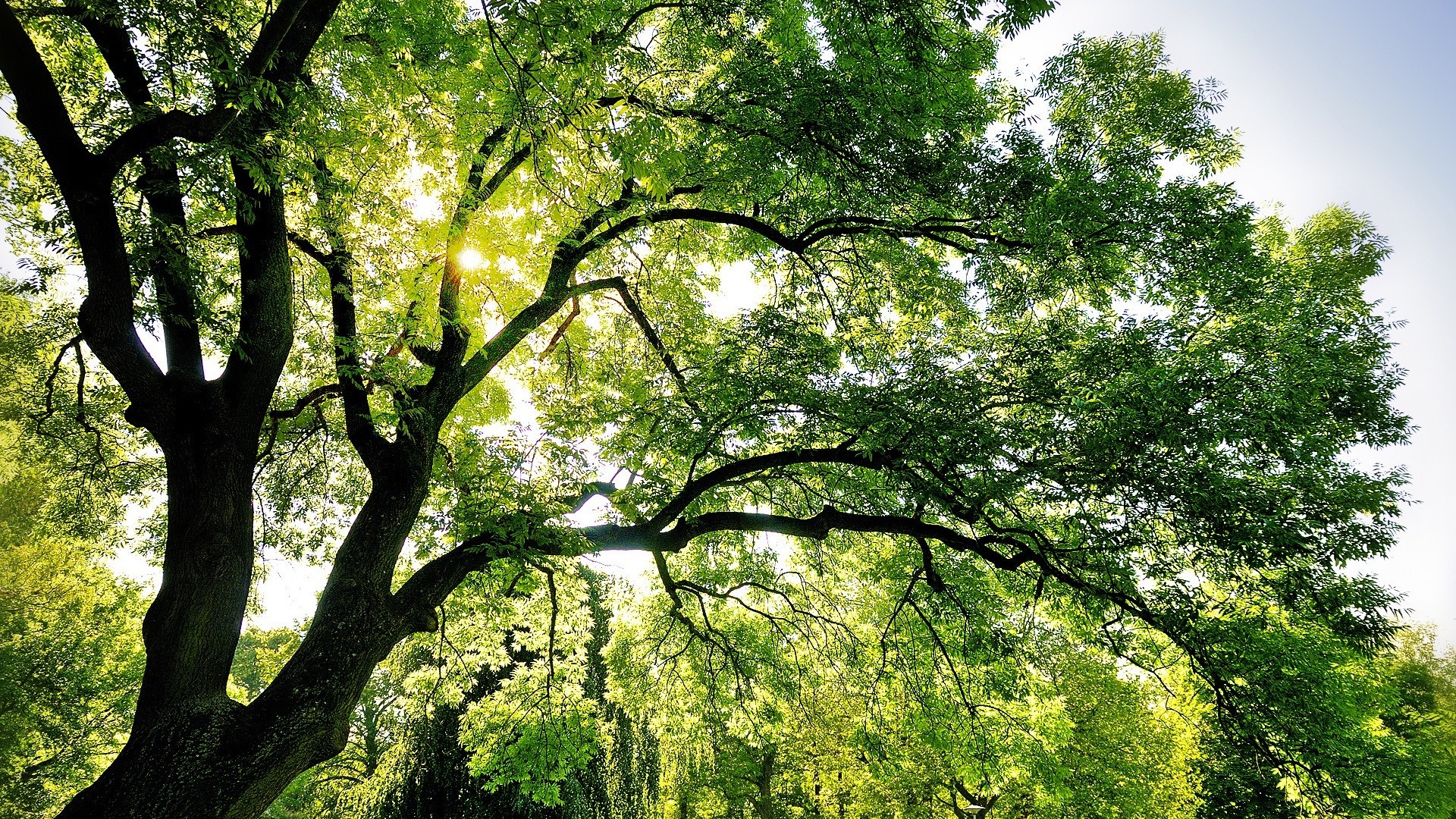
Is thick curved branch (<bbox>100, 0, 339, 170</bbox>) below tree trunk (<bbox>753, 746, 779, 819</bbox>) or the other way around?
the other way around

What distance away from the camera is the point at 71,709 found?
41.9ft

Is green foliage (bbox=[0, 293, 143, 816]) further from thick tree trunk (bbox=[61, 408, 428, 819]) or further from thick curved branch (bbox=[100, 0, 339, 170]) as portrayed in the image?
A: thick curved branch (bbox=[100, 0, 339, 170])

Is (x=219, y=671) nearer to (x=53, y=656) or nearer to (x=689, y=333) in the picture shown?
(x=689, y=333)

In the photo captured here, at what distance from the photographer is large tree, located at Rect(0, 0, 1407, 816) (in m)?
3.68

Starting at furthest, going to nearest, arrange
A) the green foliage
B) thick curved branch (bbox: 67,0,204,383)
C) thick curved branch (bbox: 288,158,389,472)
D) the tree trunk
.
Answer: the tree trunk, the green foliage, thick curved branch (bbox: 288,158,389,472), thick curved branch (bbox: 67,0,204,383)

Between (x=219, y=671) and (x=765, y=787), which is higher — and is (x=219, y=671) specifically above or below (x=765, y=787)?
above

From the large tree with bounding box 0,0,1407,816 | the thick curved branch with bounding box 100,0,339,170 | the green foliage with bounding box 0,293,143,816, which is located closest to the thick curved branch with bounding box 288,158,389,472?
the large tree with bounding box 0,0,1407,816

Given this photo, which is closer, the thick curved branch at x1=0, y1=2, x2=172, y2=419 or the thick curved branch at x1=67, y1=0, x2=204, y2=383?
the thick curved branch at x1=0, y1=2, x2=172, y2=419

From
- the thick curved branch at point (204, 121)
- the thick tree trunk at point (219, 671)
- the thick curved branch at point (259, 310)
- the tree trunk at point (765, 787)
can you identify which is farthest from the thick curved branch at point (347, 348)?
the tree trunk at point (765, 787)

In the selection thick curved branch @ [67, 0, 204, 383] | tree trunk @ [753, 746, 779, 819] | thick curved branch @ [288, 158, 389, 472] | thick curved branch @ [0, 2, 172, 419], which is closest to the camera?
thick curved branch @ [0, 2, 172, 419]

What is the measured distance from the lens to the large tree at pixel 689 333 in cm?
368

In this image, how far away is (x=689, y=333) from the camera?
26.0 ft

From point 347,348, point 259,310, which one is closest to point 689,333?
point 347,348

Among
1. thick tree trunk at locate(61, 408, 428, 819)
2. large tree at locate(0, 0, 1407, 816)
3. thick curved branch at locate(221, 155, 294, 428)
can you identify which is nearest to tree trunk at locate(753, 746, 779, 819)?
large tree at locate(0, 0, 1407, 816)
